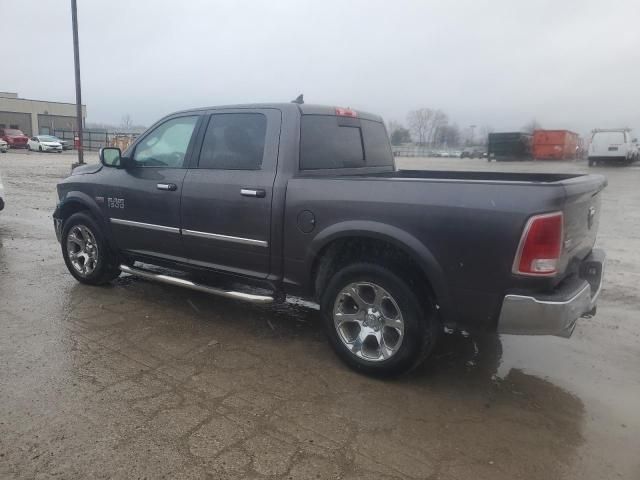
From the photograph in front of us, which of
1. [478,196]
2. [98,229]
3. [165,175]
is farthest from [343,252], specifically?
[98,229]

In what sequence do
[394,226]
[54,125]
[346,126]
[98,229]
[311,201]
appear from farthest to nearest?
1. [54,125]
2. [98,229]
3. [346,126]
4. [311,201]
5. [394,226]

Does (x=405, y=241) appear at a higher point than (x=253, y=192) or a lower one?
lower

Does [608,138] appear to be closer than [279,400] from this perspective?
No

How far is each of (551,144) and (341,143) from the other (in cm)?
3754

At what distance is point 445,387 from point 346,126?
2325 millimetres

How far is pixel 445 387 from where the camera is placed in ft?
11.4

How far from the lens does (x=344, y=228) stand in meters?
3.47

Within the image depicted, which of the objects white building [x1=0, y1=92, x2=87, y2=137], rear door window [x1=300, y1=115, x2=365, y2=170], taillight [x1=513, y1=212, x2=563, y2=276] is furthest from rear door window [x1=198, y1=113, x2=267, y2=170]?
white building [x1=0, y1=92, x2=87, y2=137]

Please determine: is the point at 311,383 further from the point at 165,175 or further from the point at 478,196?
the point at 165,175

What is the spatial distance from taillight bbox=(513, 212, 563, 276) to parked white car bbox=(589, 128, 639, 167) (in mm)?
29784

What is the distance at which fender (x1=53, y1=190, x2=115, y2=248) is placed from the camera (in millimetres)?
5141

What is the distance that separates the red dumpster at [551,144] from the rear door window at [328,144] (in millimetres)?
37256

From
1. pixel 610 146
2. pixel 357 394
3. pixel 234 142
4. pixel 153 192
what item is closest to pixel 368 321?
pixel 357 394

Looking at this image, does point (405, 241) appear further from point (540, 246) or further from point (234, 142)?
point (234, 142)
